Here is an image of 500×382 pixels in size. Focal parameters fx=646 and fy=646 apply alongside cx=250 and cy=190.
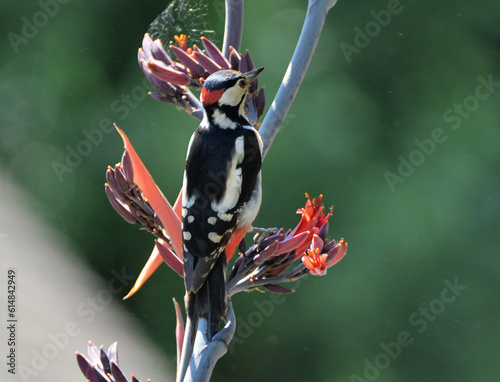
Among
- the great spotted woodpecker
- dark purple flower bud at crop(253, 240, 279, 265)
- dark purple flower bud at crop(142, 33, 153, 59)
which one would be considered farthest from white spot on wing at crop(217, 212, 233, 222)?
dark purple flower bud at crop(142, 33, 153, 59)

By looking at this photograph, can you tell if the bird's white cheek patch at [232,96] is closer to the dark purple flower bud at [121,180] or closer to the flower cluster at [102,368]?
the dark purple flower bud at [121,180]

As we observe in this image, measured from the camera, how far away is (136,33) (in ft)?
7.27

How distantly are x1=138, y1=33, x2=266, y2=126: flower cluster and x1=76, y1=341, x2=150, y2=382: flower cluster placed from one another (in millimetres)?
298

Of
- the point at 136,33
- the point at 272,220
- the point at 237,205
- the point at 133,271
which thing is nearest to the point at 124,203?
the point at 237,205

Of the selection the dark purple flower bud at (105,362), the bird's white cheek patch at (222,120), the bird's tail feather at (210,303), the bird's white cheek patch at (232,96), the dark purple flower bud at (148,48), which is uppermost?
the dark purple flower bud at (148,48)

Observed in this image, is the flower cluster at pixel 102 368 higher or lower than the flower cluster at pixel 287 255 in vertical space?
higher

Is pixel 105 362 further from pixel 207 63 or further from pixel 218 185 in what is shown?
pixel 207 63

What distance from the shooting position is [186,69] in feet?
2.46

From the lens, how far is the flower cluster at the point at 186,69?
726 millimetres

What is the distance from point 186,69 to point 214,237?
0.20 meters

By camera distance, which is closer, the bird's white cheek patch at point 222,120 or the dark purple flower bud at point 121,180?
the dark purple flower bud at point 121,180

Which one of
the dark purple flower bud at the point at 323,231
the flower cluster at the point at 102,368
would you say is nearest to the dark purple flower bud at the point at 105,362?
the flower cluster at the point at 102,368

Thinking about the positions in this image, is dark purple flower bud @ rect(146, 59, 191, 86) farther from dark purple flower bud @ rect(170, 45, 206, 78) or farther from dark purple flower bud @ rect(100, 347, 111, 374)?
dark purple flower bud @ rect(100, 347, 111, 374)

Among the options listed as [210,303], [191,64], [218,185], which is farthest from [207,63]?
[210,303]
